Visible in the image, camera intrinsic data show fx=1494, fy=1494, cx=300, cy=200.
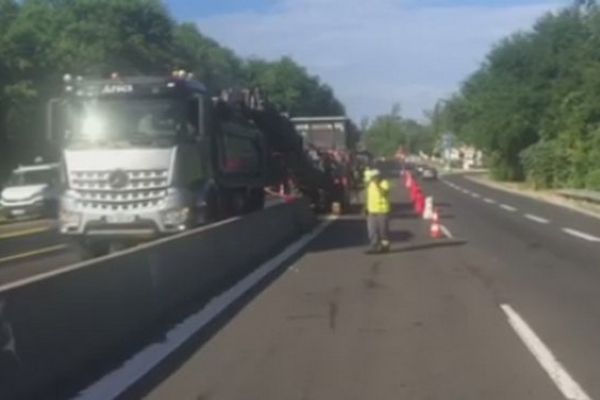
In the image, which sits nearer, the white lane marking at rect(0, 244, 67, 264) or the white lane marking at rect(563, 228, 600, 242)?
the white lane marking at rect(0, 244, 67, 264)

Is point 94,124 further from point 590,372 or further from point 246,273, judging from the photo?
point 590,372

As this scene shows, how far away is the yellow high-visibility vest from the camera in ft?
90.2

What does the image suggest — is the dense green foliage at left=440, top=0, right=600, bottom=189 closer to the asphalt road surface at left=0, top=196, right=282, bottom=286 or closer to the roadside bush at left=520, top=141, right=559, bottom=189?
the roadside bush at left=520, top=141, right=559, bottom=189

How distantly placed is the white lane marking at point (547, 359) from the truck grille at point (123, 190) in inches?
377

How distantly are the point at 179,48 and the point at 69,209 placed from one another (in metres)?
101

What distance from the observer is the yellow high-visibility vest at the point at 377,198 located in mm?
27500

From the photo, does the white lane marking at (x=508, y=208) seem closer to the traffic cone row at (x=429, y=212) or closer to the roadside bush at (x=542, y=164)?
the traffic cone row at (x=429, y=212)

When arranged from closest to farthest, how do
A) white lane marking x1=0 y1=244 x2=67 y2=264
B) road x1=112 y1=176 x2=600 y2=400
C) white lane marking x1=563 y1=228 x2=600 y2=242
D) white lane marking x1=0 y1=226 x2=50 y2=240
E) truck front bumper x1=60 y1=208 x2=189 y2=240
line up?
road x1=112 y1=176 x2=600 y2=400 → truck front bumper x1=60 y1=208 x2=189 y2=240 → white lane marking x1=0 y1=244 x2=67 y2=264 → white lane marking x1=563 y1=228 x2=600 y2=242 → white lane marking x1=0 y1=226 x2=50 y2=240

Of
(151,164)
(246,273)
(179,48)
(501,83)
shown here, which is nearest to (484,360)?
(246,273)

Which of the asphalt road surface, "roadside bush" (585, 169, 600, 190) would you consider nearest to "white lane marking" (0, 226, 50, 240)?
the asphalt road surface

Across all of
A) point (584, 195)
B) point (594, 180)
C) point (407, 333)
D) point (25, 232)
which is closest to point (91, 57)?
point (594, 180)

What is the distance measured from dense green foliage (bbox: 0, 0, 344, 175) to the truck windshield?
8.69 ft

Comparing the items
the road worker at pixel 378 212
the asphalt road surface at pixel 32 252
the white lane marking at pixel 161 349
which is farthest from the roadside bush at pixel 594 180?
the white lane marking at pixel 161 349

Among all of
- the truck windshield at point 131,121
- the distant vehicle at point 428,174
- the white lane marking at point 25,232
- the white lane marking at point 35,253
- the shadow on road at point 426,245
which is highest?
the truck windshield at point 131,121
